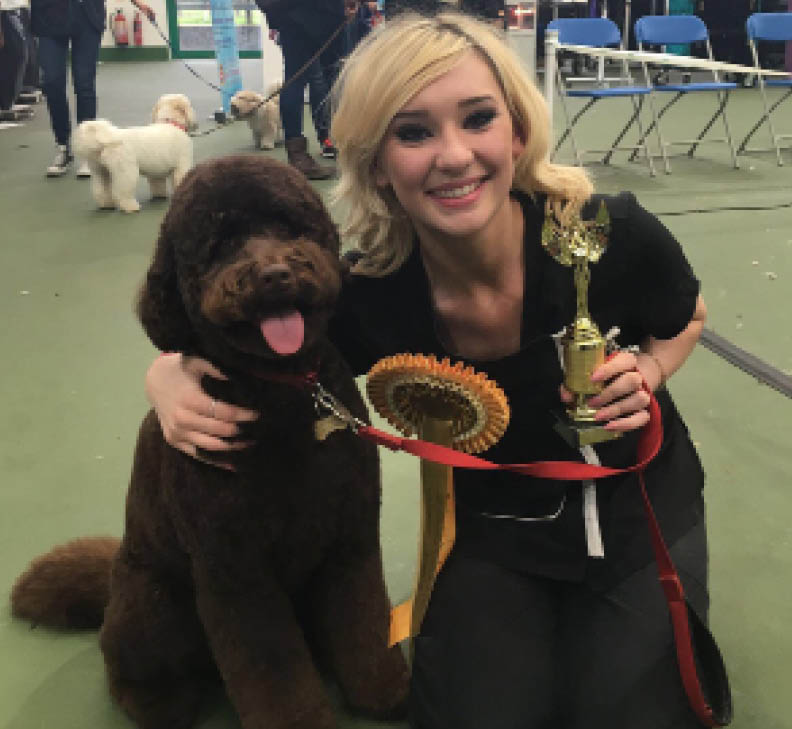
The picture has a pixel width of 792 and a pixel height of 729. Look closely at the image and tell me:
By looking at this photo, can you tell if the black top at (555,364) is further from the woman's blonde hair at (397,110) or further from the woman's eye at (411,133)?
the woman's eye at (411,133)

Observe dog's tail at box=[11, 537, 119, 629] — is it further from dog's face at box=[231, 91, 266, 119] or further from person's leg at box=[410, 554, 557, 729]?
dog's face at box=[231, 91, 266, 119]

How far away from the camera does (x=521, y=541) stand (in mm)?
1285

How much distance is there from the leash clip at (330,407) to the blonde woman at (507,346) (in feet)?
0.37

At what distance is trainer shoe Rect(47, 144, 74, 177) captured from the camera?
17.4ft

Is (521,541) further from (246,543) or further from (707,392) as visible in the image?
(707,392)

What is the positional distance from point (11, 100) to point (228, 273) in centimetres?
773

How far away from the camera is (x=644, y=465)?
44.0 inches

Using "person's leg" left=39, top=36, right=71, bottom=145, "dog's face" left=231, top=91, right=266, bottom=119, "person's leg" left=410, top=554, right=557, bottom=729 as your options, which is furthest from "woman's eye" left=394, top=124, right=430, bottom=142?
"dog's face" left=231, top=91, right=266, bottom=119

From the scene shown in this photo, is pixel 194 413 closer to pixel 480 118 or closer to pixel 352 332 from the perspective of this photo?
pixel 352 332

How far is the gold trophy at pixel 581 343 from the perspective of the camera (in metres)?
1.01

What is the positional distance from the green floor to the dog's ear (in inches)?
27.5

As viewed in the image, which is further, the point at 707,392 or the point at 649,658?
the point at 707,392

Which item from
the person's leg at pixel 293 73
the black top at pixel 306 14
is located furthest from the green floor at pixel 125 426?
the black top at pixel 306 14

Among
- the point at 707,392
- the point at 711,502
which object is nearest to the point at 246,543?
the point at 711,502
